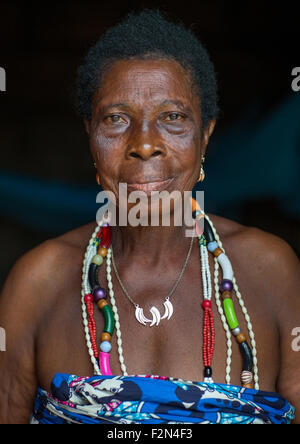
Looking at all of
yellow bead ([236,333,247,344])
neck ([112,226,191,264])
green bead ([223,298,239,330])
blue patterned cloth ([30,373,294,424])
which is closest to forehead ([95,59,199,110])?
neck ([112,226,191,264])

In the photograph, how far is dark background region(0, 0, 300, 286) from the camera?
14.6ft

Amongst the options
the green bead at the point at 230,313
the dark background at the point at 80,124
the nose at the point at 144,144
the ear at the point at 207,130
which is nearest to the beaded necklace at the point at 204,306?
the green bead at the point at 230,313

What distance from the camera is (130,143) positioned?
192 cm

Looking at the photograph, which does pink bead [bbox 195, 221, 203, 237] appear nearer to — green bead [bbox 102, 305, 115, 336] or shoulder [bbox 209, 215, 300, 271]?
shoulder [bbox 209, 215, 300, 271]

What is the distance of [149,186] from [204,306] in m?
0.45

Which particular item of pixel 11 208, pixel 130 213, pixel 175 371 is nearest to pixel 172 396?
pixel 175 371

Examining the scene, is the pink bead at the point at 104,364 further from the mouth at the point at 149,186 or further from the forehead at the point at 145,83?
the forehead at the point at 145,83

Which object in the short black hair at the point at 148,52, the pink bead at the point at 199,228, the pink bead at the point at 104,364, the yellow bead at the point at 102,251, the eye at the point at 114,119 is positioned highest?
the short black hair at the point at 148,52

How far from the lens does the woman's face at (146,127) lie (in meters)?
1.91

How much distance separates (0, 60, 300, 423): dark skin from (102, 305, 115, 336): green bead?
4cm

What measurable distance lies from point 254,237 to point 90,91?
0.77 m

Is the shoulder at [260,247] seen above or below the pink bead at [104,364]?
above

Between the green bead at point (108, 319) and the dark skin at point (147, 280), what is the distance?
4cm
